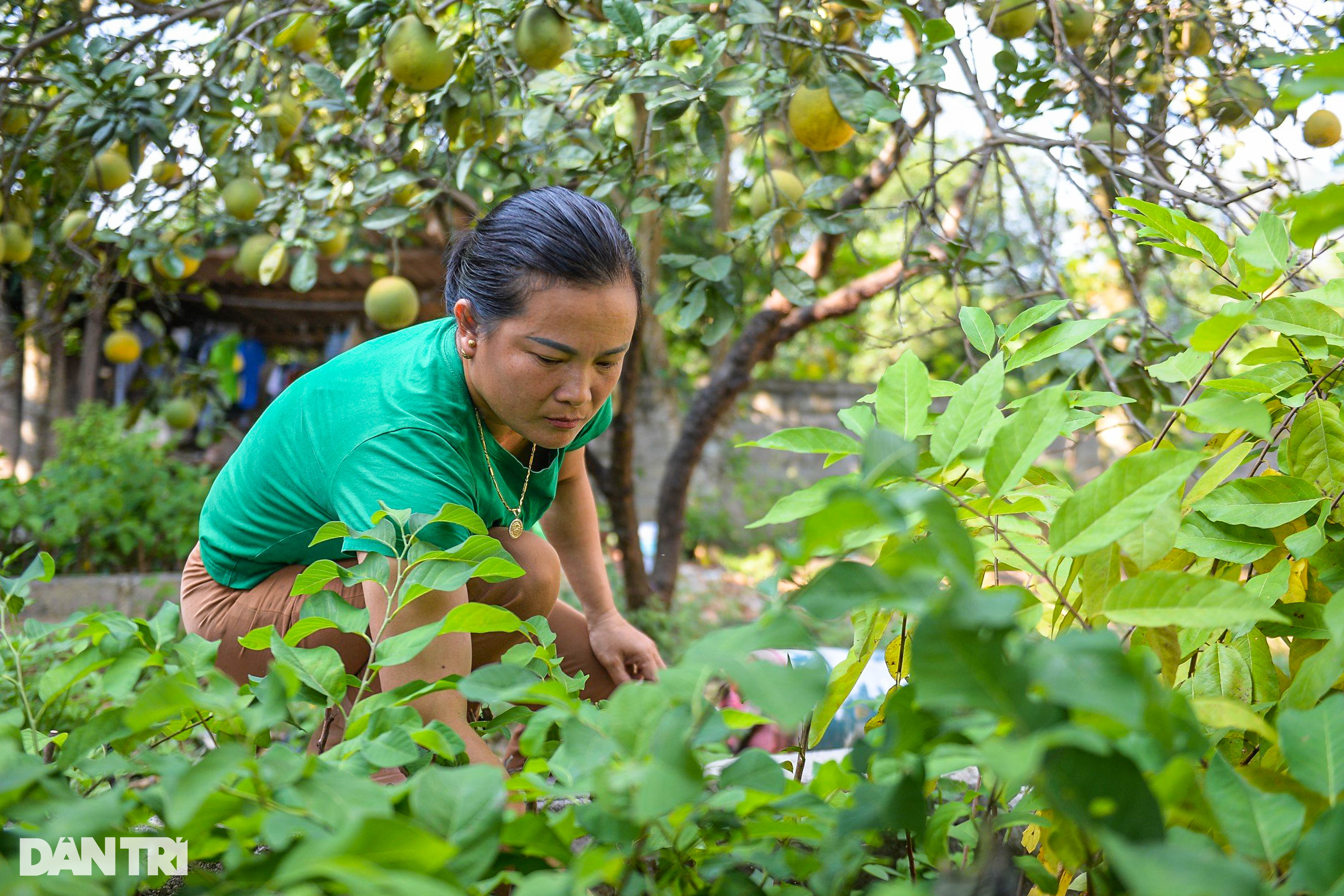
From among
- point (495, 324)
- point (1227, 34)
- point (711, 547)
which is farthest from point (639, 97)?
point (711, 547)

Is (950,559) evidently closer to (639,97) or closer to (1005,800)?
(1005,800)

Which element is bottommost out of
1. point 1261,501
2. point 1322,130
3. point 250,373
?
point 250,373

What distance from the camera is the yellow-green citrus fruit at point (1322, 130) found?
8.05 feet

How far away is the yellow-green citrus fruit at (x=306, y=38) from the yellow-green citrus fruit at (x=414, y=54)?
58cm

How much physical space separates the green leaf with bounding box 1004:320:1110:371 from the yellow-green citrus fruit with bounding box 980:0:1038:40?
164cm

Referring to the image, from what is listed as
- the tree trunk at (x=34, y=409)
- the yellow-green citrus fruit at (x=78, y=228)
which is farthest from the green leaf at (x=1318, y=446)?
the tree trunk at (x=34, y=409)

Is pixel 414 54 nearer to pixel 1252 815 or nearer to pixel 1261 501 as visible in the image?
pixel 1261 501

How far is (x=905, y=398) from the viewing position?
77 centimetres

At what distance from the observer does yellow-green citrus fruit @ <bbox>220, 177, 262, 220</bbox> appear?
2820 millimetres

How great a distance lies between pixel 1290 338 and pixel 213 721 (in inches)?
40.0

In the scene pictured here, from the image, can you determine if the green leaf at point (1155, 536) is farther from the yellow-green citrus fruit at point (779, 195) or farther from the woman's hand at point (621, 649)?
the yellow-green citrus fruit at point (779, 195)

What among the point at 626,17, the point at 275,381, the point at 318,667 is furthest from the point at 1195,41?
the point at 275,381

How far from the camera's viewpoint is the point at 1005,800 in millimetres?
682

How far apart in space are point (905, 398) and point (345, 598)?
1183mm
